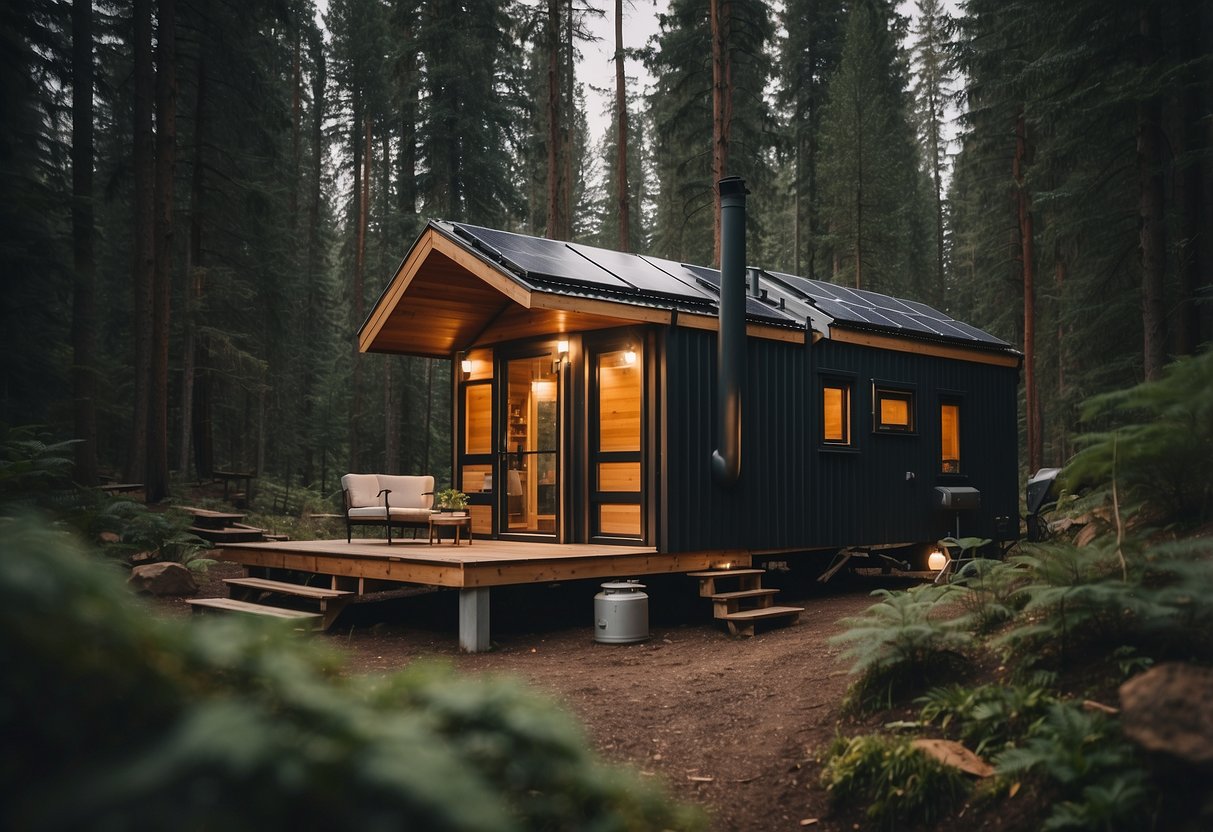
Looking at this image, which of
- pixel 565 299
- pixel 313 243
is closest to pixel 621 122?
pixel 313 243

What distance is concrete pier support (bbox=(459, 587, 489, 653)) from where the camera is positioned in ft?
23.5

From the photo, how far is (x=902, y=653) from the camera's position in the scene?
4340 mm

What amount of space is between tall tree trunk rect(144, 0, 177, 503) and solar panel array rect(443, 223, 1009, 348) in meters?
5.92

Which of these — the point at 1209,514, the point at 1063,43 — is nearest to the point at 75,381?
the point at 1209,514

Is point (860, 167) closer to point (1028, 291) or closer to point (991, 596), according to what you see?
point (1028, 291)

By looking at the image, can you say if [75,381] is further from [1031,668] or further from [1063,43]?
[1063,43]

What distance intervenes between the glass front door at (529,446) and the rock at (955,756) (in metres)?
6.34

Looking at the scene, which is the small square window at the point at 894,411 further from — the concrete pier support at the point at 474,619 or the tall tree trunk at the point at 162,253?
the tall tree trunk at the point at 162,253

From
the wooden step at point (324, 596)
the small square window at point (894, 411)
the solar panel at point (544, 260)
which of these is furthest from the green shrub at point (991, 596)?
the small square window at point (894, 411)

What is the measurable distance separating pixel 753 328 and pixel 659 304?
113cm

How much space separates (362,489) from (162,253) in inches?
239

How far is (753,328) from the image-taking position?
30.1 ft

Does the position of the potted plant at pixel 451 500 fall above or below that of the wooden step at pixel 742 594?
above

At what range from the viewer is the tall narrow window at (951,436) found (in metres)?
11.7
